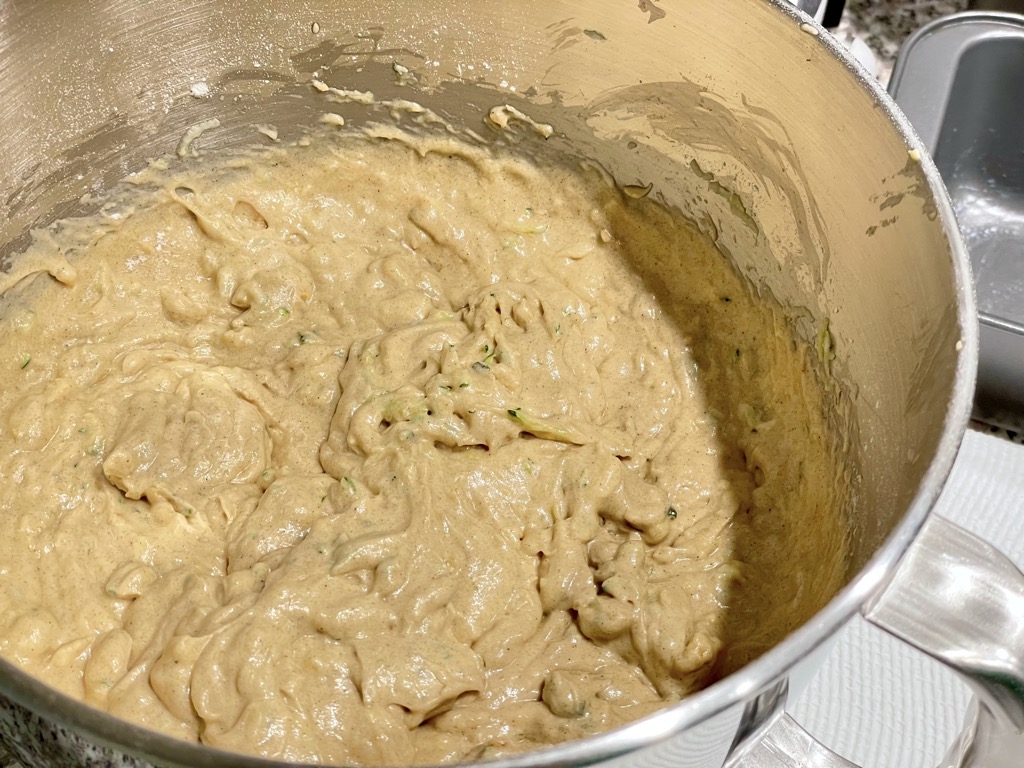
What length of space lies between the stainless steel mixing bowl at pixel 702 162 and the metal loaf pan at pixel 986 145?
0.72 m

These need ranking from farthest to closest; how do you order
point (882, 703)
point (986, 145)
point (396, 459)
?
point (986, 145), point (882, 703), point (396, 459)

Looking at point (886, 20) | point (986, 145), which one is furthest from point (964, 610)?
point (886, 20)

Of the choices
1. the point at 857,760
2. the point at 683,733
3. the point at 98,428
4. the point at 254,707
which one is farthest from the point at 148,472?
the point at 857,760

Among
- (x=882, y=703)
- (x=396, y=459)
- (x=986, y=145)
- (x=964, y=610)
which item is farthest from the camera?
(x=986, y=145)

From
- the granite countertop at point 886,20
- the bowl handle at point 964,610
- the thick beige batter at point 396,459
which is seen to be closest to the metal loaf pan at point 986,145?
the granite countertop at point 886,20

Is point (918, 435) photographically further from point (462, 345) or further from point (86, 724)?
point (86, 724)

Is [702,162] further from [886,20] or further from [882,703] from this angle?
[886,20]

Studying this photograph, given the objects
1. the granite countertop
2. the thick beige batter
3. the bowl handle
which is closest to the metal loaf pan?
the granite countertop

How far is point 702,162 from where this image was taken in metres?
1.64

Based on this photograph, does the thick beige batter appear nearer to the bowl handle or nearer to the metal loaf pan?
the bowl handle

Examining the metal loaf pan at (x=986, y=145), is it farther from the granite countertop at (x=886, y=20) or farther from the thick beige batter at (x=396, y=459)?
the thick beige batter at (x=396, y=459)

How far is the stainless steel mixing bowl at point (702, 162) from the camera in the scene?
813 mm

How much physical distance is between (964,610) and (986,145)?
81.3 inches

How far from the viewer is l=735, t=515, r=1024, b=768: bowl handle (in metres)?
0.81
